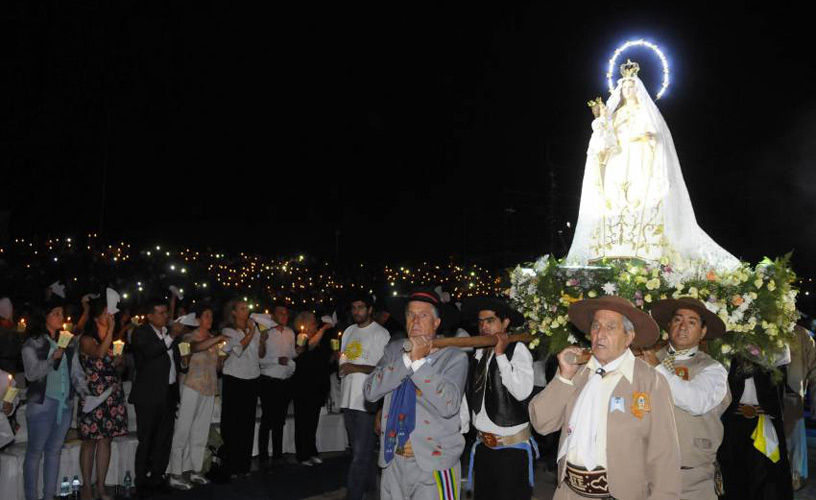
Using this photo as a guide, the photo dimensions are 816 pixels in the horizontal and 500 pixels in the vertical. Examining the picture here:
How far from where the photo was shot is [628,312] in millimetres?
3553

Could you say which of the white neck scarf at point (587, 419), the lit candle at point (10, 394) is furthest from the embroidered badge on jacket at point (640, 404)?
the lit candle at point (10, 394)

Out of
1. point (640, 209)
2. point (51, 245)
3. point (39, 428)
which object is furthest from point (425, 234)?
point (39, 428)

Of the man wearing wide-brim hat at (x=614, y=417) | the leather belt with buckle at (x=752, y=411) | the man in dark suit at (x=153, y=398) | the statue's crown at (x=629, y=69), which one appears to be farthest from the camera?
the statue's crown at (x=629, y=69)

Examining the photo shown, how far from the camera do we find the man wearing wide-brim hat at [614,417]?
10.7ft

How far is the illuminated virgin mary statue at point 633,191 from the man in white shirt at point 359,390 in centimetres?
245

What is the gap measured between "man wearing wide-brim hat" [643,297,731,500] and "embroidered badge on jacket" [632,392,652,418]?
0.54 m

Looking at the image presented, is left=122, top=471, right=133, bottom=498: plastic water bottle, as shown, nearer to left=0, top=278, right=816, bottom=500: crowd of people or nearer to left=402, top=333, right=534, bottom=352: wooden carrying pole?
left=0, top=278, right=816, bottom=500: crowd of people

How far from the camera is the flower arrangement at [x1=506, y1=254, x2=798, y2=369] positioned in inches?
208

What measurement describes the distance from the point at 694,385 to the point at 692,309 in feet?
2.86

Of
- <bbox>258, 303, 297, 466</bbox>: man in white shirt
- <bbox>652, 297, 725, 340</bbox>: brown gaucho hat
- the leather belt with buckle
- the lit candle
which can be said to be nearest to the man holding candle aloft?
<bbox>652, 297, 725, 340</bbox>: brown gaucho hat

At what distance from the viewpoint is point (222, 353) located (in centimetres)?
820

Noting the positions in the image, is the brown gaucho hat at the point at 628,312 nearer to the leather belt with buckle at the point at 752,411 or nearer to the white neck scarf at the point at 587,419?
the white neck scarf at the point at 587,419

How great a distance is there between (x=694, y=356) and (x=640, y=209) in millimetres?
3190

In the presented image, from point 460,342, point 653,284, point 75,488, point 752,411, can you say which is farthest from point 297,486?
point 752,411
